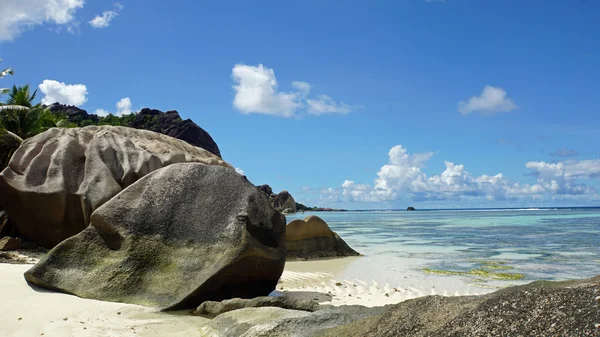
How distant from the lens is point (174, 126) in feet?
283

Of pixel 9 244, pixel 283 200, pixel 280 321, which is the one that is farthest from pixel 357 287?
pixel 283 200

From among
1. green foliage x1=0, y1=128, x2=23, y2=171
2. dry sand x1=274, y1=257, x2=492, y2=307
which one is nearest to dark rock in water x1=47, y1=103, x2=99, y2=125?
green foliage x1=0, y1=128, x2=23, y2=171

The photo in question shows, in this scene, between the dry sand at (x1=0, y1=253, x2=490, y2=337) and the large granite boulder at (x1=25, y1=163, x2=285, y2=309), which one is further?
the large granite boulder at (x1=25, y1=163, x2=285, y2=309)

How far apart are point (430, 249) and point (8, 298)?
1759 centimetres

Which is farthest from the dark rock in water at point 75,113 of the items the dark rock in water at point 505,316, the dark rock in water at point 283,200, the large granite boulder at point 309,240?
the dark rock in water at point 505,316

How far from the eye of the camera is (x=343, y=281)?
41.4ft

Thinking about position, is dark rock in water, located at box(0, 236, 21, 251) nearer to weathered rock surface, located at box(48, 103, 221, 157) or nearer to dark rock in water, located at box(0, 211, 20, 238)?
dark rock in water, located at box(0, 211, 20, 238)

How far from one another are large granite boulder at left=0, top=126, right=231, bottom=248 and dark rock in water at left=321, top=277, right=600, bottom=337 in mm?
10150

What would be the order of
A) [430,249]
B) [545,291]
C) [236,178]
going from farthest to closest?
[430,249]
[236,178]
[545,291]

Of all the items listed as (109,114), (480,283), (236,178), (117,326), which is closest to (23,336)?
(117,326)

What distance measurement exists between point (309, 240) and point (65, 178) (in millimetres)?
8387

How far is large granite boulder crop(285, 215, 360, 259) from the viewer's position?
58.4 ft

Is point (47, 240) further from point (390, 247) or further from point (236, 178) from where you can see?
point (390, 247)

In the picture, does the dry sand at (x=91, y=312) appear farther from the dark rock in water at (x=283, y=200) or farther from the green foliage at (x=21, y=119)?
the dark rock in water at (x=283, y=200)
